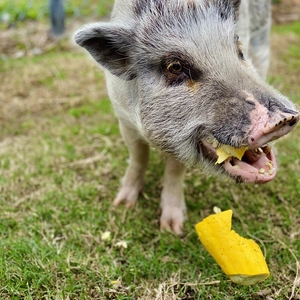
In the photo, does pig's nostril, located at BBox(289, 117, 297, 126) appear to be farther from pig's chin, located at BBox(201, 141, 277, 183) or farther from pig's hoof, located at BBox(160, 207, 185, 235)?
pig's hoof, located at BBox(160, 207, 185, 235)

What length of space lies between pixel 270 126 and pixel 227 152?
13.6 inches

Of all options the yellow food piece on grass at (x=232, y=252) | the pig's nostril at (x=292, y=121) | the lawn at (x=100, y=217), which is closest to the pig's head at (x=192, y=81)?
the pig's nostril at (x=292, y=121)

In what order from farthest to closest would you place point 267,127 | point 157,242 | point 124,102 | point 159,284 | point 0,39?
point 0,39, point 157,242, point 124,102, point 159,284, point 267,127

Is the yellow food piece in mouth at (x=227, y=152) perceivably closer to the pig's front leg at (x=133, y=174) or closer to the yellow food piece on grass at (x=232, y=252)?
the yellow food piece on grass at (x=232, y=252)

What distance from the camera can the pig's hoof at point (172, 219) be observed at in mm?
3285

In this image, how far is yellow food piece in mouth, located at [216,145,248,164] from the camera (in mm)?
2314

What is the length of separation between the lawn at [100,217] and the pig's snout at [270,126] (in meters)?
0.93

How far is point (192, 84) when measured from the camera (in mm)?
2455

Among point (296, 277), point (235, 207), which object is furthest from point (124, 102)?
point (296, 277)

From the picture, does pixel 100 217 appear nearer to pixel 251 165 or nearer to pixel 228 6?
pixel 251 165

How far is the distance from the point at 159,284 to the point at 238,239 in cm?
55

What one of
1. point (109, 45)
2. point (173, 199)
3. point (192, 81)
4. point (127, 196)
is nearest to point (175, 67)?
point (192, 81)

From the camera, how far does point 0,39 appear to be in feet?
24.3

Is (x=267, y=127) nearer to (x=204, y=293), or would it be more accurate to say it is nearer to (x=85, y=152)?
(x=204, y=293)
